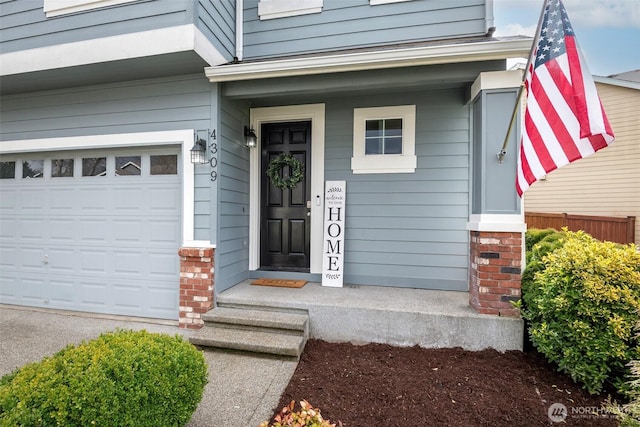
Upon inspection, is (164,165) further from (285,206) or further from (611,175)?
(611,175)

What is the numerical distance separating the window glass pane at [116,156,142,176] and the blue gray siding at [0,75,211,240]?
1.12 ft

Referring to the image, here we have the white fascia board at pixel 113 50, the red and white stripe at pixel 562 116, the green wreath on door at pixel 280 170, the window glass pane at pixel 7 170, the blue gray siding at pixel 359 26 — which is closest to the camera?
the red and white stripe at pixel 562 116

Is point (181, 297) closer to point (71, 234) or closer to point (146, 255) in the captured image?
point (146, 255)

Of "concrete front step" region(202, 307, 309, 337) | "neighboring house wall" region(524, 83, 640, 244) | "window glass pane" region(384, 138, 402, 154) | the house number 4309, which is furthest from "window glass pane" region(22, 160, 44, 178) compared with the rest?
"neighboring house wall" region(524, 83, 640, 244)

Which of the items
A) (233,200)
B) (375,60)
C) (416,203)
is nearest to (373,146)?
(416,203)

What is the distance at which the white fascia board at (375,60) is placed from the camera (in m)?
2.79

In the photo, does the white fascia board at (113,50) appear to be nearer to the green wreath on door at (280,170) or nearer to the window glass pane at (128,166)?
the window glass pane at (128,166)

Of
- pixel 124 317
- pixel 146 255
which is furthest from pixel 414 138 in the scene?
pixel 124 317

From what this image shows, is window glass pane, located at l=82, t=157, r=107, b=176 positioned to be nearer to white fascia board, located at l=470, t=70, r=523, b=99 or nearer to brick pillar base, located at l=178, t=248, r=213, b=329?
brick pillar base, located at l=178, t=248, r=213, b=329

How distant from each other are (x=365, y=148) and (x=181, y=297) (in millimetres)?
2882

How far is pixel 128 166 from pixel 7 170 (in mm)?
2161

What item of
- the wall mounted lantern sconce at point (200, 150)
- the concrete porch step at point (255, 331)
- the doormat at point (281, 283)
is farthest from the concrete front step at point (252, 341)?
the wall mounted lantern sconce at point (200, 150)

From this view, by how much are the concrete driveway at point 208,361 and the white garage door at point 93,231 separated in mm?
207

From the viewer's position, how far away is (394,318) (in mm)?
3066
